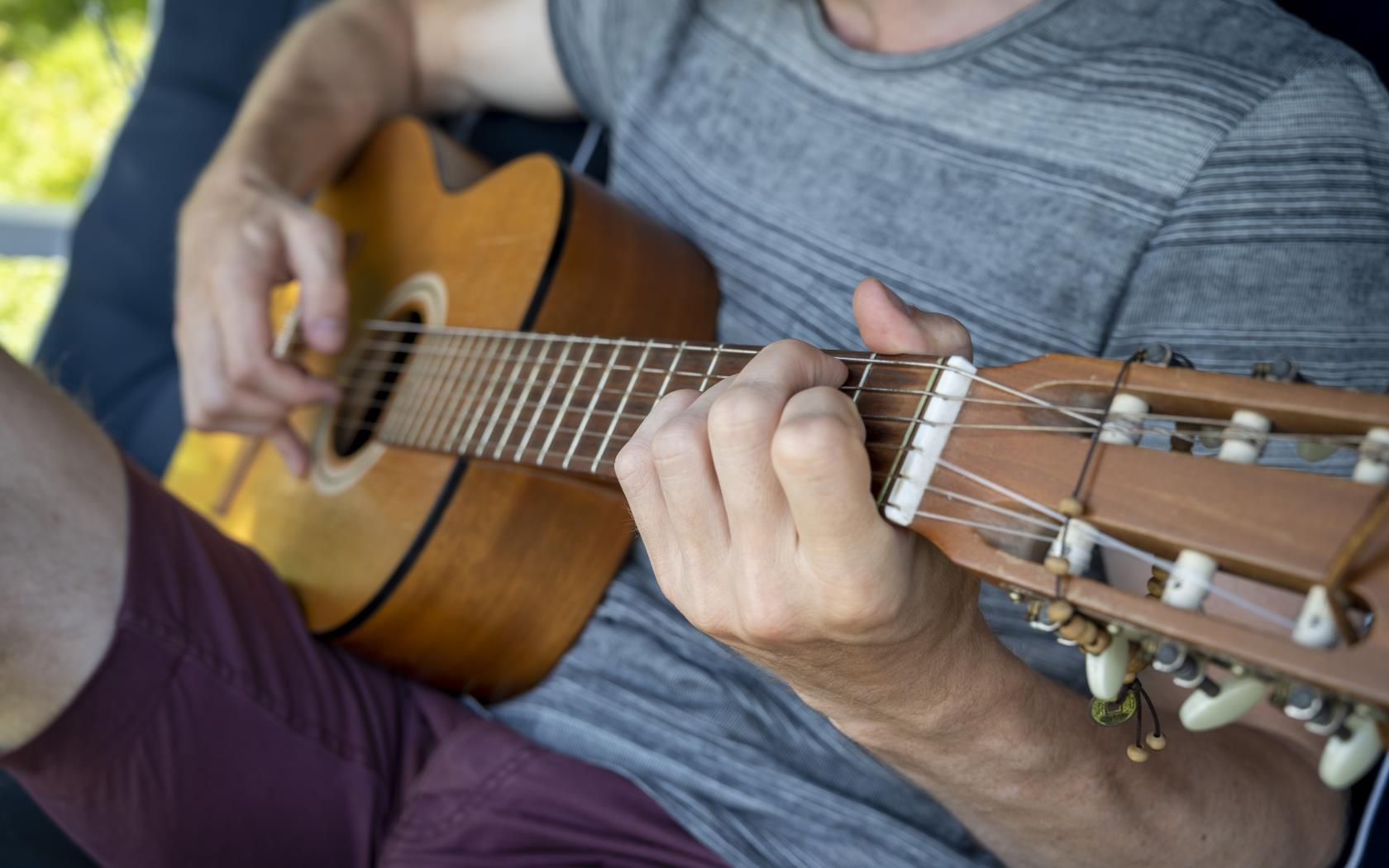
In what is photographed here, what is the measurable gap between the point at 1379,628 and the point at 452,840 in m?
0.80

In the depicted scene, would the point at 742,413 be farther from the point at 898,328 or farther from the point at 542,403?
the point at 542,403

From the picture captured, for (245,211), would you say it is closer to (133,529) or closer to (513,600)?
(133,529)

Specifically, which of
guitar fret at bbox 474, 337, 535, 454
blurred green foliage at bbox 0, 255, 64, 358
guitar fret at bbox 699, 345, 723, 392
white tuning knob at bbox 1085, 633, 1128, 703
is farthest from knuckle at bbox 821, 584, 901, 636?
blurred green foliage at bbox 0, 255, 64, 358

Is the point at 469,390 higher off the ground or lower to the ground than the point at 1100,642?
lower

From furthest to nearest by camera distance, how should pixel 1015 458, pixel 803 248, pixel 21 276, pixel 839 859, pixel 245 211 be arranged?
pixel 21 276, pixel 245 211, pixel 803 248, pixel 839 859, pixel 1015 458

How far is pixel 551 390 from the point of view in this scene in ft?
2.84

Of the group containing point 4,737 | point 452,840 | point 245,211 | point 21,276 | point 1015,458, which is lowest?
point 21,276

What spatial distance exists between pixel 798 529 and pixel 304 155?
3.80 feet

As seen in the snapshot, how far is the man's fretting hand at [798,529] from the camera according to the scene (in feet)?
1.71

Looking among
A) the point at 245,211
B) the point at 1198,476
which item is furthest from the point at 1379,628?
the point at 245,211

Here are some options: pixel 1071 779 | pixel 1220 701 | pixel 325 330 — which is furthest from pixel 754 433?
pixel 325 330

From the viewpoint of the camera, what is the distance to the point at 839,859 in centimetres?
90

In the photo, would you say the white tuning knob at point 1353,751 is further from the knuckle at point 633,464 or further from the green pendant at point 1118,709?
the knuckle at point 633,464

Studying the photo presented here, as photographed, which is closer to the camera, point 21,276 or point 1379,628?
point 1379,628
